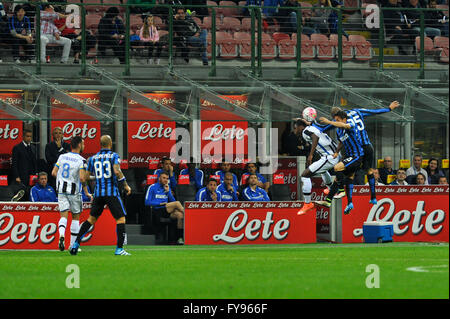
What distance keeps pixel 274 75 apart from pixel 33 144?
21.8ft

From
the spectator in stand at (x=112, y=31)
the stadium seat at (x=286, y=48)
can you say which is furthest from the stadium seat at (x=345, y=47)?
the spectator in stand at (x=112, y=31)

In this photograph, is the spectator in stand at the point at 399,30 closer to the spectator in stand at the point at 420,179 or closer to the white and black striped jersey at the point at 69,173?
the spectator in stand at the point at 420,179

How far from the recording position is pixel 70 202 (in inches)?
727

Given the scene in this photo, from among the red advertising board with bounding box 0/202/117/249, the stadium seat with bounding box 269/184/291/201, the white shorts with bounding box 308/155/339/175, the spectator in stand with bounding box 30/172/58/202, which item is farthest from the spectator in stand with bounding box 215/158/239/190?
the red advertising board with bounding box 0/202/117/249

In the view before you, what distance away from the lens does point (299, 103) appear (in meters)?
23.3

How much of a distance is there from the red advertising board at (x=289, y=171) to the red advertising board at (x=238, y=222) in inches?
54.5

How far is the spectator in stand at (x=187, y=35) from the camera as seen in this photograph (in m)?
25.2

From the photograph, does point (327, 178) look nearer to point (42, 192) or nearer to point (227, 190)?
point (227, 190)

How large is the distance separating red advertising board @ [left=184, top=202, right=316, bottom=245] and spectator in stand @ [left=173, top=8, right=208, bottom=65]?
5461 millimetres

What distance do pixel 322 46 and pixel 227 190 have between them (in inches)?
259

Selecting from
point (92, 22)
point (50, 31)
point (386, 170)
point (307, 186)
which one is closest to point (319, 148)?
point (307, 186)

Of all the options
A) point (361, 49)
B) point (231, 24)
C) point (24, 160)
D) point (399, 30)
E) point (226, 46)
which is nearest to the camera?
point (24, 160)

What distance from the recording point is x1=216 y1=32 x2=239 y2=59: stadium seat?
1022 inches

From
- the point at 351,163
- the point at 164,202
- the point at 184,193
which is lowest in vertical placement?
the point at 164,202
